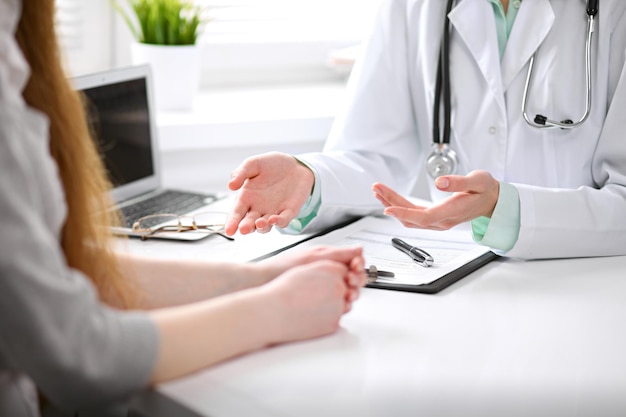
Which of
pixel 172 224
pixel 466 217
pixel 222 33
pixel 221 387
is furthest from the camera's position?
pixel 222 33

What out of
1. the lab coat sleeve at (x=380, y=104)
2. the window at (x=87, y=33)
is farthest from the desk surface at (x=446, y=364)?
the window at (x=87, y=33)

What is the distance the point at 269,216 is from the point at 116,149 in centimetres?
47

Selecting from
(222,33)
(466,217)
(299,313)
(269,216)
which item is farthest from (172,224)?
(222,33)

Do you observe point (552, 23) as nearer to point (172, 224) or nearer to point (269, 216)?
point (269, 216)

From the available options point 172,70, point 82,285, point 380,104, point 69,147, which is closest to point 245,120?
point 172,70

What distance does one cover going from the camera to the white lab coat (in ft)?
4.81

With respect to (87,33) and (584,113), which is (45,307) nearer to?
(584,113)

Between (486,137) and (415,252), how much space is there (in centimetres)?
41

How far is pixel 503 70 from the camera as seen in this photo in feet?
5.23

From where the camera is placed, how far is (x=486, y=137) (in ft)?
5.26

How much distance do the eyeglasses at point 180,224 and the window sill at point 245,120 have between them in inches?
23.7

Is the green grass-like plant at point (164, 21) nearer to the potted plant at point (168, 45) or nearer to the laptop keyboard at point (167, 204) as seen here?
the potted plant at point (168, 45)

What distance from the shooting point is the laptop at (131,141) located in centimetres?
164

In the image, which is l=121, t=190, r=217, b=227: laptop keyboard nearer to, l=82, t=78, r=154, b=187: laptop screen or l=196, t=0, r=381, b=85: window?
l=82, t=78, r=154, b=187: laptop screen
